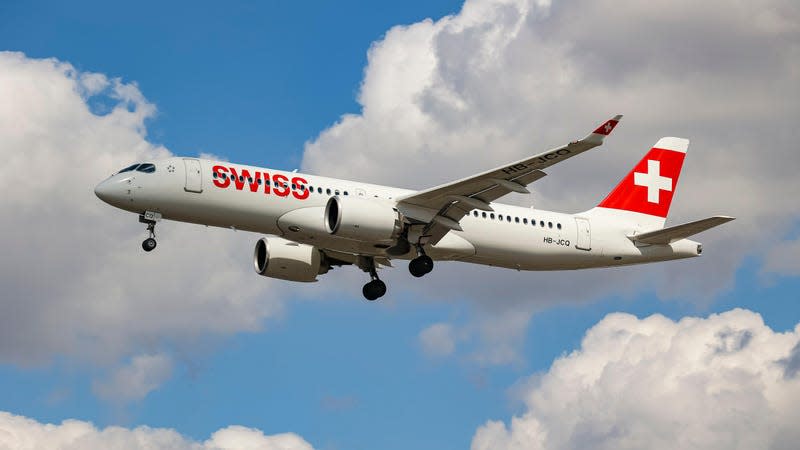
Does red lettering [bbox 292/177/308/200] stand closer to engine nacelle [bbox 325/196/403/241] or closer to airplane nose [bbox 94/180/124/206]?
engine nacelle [bbox 325/196/403/241]

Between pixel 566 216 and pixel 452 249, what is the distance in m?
5.83

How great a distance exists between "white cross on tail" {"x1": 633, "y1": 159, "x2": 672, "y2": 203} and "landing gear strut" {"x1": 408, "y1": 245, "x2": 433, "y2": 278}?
1173cm

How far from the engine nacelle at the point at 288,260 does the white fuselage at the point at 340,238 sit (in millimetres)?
4456

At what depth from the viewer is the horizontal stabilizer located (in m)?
47.3

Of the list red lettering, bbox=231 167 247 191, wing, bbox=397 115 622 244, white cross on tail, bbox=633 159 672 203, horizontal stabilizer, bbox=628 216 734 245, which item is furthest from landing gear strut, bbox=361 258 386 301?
white cross on tail, bbox=633 159 672 203

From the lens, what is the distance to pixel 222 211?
46062 mm

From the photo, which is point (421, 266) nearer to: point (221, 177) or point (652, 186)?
point (221, 177)

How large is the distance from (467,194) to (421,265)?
3496 millimetres

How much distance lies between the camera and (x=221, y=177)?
152 feet

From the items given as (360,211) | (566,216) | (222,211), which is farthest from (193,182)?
(566,216)

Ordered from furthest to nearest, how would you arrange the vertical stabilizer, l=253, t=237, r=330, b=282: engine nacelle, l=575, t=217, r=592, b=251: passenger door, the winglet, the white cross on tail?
the white cross on tail < the vertical stabilizer < l=253, t=237, r=330, b=282: engine nacelle < l=575, t=217, r=592, b=251: passenger door < the winglet

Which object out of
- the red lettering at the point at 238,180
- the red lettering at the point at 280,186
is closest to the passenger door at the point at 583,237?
the red lettering at the point at 280,186

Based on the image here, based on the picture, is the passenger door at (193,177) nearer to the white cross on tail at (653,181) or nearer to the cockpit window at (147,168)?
the cockpit window at (147,168)

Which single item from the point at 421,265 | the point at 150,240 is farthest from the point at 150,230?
the point at 421,265
